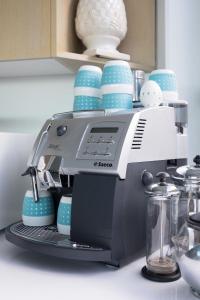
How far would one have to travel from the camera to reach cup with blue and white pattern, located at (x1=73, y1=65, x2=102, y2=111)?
77cm

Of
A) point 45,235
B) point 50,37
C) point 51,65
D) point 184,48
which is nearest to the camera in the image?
point 45,235

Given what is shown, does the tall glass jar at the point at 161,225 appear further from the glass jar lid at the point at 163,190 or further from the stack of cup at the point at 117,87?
the stack of cup at the point at 117,87

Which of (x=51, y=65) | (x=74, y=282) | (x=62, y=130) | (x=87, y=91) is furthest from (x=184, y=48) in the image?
(x=74, y=282)

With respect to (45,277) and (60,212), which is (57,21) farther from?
(45,277)

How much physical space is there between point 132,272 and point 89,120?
28cm

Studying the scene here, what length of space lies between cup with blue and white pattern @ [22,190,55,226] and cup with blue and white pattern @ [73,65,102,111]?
21cm

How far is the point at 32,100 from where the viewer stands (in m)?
1.33


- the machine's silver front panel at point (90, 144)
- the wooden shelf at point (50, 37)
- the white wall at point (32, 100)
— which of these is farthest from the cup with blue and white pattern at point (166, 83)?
the white wall at point (32, 100)

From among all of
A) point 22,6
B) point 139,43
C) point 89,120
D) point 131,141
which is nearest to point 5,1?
point 22,6

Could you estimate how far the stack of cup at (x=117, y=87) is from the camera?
0.71 metres

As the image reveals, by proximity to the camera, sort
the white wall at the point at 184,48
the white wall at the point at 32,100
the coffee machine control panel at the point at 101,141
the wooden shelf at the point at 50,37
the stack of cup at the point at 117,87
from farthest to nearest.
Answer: the white wall at the point at 32,100 < the white wall at the point at 184,48 < the wooden shelf at the point at 50,37 < the stack of cup at the point at 117,87 < the coffee machine control panel at the point at 101,141

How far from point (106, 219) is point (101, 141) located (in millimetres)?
137

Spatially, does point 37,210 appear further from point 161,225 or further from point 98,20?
point 98,20

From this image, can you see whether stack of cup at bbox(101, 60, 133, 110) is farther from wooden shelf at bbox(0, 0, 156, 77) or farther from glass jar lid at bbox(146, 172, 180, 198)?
wooden shelf at bbox(0, 0, 156, 77)
